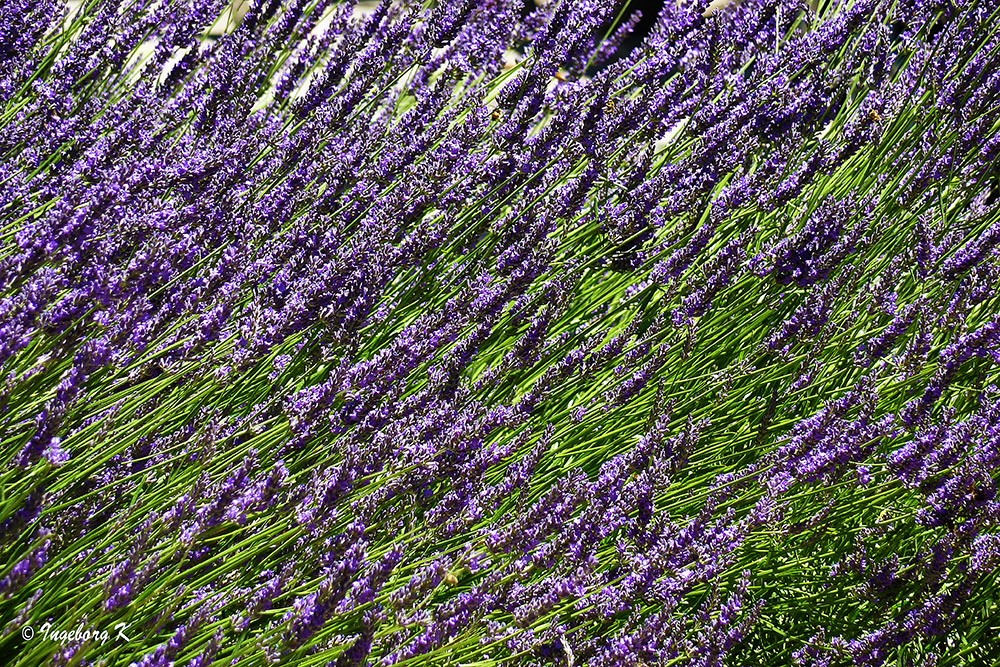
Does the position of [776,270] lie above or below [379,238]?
above

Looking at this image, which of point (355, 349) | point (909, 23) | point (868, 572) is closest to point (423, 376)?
point (355, 349)

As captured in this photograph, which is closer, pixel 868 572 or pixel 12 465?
pixel 12 465

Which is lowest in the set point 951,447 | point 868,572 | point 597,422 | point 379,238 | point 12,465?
point 12,465

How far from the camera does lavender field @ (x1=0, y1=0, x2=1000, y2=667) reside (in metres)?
1.42

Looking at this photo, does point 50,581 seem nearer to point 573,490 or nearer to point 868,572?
point 573,490

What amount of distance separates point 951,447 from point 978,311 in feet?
2.34

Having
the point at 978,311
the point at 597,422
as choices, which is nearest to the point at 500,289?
the point at 597,422

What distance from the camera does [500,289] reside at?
1604 mm

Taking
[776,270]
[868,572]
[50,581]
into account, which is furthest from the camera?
[776,270]

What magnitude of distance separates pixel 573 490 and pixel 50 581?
0.93 meters

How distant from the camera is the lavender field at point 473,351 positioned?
1425mm

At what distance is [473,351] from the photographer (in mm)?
1563

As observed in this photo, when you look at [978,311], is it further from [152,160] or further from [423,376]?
[152,160]

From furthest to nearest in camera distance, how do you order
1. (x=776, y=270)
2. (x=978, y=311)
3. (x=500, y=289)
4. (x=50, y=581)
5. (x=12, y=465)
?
(x=978, y=311) → (x=776, y=270) → (x=500, y=289) → (x=50, y=581) → (x=12, y=465)
